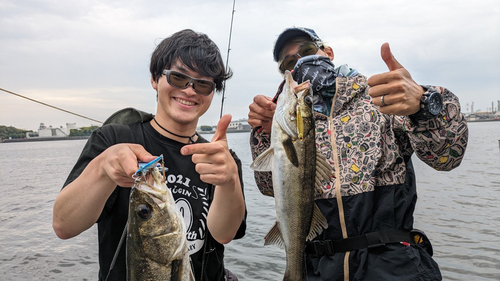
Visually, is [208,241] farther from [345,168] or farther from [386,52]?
[386,52]

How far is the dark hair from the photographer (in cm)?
289

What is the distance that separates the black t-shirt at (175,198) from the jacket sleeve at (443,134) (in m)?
1.68

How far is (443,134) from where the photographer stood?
275cm

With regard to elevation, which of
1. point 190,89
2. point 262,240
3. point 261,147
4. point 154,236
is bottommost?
point 262,240

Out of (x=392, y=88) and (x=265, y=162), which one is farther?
(x=265, y=162)

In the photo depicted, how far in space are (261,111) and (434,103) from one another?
4.44 ft

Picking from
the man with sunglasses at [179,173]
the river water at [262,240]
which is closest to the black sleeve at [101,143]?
the man with sunglasses at [179,173]

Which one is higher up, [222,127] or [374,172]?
[222,127]

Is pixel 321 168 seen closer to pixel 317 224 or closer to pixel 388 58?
pixel 317 224

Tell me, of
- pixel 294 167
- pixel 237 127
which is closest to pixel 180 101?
pixel 294 167

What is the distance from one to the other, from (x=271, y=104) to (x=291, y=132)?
37cm

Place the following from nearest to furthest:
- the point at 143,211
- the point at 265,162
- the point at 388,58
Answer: the point at 143,211, the point at 388,58, the point at 265,162

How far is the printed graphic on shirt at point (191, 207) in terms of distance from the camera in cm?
273

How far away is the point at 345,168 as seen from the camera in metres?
3.11
